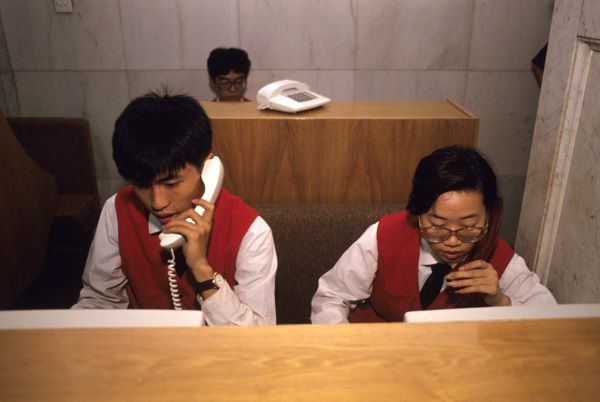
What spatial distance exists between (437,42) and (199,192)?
2497 mm

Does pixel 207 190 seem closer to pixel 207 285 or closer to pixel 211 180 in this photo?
pixel 211 180

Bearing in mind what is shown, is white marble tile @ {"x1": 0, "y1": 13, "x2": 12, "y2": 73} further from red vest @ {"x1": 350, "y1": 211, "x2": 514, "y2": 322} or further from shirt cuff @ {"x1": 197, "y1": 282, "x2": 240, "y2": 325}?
red vest @ {"x1": 350, "y1": 211, "x2": 514, "y2": 322}

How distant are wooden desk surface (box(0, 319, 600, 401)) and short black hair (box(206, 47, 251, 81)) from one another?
2.60 metres

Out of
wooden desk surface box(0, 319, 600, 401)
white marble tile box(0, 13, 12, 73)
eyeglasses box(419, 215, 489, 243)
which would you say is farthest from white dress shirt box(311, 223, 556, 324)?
white marble tile box(0, 13, 12, 73)

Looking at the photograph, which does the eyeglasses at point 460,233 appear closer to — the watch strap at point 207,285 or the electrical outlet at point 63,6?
the watch strap at point 207,285

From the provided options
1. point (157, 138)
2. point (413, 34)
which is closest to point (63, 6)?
point (413, 34)

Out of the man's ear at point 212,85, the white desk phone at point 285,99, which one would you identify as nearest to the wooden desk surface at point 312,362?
the white desk phone at point 285,99

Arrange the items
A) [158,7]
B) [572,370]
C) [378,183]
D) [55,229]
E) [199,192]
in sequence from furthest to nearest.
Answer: [158,7] → [55,229] → [378,183] → [199,192] → [572,370]

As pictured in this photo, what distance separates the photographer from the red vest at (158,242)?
142 centimetres

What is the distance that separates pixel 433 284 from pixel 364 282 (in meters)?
0.21

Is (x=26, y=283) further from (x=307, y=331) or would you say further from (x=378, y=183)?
(x=307, y=331)

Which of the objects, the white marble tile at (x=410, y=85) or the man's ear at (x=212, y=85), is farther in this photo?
the white marble tile at (x=410, y=85)

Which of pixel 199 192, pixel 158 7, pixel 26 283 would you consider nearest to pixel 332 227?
pixel 199 192

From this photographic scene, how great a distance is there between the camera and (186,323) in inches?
24.5
